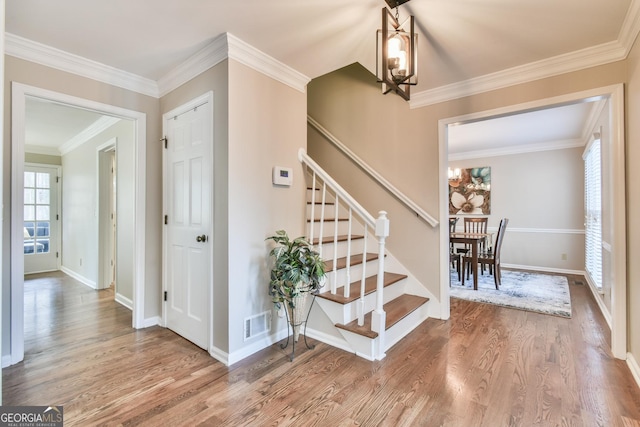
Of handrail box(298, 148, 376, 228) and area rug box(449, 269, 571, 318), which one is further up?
handrail box(298, 148, 376, 228)

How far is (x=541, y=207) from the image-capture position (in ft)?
18.3

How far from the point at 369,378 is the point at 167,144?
8.43 ft

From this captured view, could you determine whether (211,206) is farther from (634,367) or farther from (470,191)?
(470,191)

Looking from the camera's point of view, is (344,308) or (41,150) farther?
(41,150)

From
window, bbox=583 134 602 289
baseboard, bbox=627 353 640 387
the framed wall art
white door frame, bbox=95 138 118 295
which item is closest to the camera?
baseboard, bbox=627 353 640 387

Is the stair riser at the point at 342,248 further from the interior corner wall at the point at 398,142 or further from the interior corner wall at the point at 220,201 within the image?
the interior corner wall at the point at 220,201

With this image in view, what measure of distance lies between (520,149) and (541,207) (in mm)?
1137

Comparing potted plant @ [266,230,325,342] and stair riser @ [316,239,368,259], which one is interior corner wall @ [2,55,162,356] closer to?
potted plant @ [266,230,325,342]

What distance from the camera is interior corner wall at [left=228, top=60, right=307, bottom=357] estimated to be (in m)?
2.24

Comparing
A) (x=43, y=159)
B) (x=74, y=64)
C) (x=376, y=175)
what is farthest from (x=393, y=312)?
(x=43, y=159)

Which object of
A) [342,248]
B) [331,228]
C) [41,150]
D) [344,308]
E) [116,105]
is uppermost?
[41,150]

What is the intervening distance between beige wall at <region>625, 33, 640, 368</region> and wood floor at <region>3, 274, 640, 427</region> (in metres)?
0.35

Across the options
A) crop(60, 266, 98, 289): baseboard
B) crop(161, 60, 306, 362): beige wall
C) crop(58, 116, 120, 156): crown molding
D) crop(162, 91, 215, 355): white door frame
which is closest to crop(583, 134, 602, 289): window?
crop(161, 60, 306, 362): beige wall

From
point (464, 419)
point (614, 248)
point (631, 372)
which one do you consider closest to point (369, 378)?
point (464, 419)
